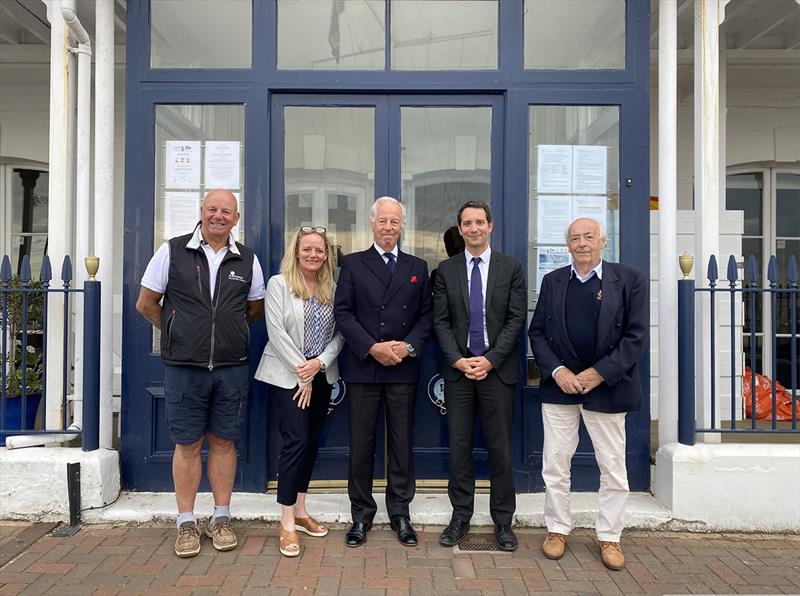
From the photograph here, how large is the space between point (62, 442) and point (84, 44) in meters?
2.73

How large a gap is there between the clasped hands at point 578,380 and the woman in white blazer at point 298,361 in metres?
1.28

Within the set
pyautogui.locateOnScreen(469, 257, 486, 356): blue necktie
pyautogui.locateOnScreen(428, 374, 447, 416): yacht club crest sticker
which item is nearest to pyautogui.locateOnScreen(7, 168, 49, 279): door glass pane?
pyautogui.locateOnScreen(428, 374, 447, 416): yacht club crest sticker

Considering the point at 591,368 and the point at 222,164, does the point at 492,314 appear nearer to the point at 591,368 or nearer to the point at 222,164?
the point at 591,368

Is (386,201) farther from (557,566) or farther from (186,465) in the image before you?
(557,566)

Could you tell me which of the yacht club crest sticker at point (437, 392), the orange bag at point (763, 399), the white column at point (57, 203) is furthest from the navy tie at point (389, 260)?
the orange bag at point (763, 399)

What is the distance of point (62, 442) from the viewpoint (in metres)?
4.13

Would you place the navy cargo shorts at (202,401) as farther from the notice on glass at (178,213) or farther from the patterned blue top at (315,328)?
the notice on glass at (178,213)

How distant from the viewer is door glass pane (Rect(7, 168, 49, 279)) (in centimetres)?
673

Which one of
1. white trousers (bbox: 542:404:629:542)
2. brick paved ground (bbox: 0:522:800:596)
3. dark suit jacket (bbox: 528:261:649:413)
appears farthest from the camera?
white trousers (bbox: 542:404:629:542)

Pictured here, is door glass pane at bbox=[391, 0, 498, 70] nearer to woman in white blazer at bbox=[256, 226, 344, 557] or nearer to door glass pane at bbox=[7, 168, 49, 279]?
woman in white blazer at bbox=[256, 226, 344, 557]

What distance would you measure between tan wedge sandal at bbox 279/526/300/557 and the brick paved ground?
5cm

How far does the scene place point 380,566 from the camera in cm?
330

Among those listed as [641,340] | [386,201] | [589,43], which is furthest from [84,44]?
[641,340]

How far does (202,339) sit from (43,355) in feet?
4.60
